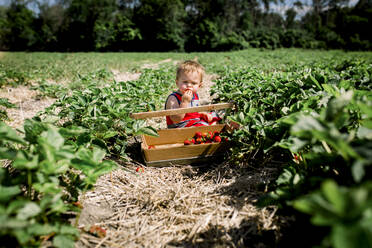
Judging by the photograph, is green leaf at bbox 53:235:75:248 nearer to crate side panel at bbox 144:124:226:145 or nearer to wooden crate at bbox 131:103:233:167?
wooden crate at bbox 131:103:233:167

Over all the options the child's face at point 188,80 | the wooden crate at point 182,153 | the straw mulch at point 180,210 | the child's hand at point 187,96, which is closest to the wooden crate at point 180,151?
the wooden crate at point 182,153

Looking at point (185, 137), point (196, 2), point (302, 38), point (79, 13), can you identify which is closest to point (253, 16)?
point (196, 2)

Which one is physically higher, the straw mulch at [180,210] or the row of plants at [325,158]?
the row of plants at [325,158]

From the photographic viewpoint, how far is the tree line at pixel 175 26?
118 feet

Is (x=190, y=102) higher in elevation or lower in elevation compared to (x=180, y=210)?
higher

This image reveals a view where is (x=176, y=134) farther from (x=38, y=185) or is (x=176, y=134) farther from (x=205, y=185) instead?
(x=38, y=185)

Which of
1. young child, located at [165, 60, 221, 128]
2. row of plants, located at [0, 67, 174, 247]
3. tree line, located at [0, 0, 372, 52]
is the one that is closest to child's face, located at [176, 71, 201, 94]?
young child, located at [165, 60, 221, 128]

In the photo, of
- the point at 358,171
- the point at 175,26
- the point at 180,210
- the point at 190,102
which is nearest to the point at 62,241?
the point at 180,210

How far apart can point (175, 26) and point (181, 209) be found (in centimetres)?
4175

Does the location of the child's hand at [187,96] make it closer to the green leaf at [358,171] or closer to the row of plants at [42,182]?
the row of plants at [42,182]

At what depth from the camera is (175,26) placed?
39.7 metres

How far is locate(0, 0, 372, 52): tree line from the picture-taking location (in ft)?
118

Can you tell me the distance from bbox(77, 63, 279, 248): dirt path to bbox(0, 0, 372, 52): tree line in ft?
118

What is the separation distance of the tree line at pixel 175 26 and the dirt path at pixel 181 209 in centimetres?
3582
